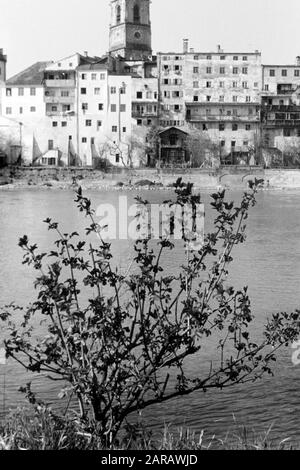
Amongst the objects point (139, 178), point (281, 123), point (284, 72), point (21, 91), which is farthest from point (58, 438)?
point (284, 72)

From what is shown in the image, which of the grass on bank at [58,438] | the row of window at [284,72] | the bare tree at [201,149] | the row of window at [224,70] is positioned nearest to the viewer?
the grass on bank at [58,438]

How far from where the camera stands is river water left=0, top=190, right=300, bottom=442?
8234 millimetres

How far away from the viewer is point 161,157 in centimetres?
5788

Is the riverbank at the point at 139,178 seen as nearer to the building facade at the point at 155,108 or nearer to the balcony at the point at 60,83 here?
the building facade at the point at 155,108

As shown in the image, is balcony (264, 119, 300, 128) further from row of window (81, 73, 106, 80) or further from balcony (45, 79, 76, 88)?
balcony (45, 79, 76, 88)

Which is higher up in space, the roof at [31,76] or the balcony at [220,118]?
the roof at [31,76]

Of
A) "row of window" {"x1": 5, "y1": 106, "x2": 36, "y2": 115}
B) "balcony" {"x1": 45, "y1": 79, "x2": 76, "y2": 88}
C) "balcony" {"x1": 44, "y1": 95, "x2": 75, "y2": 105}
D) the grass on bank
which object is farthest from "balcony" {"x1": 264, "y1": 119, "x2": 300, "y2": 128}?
the grass on bank

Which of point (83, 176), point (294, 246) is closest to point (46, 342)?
point (294, 246)

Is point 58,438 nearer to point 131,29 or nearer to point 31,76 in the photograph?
point 31,76

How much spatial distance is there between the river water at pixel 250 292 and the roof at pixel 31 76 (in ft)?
71.9

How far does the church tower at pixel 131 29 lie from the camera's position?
212 ft

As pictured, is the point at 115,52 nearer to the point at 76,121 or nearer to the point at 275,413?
the point at 76,121

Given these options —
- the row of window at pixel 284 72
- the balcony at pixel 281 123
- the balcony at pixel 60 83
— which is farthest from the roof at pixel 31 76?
the balcony at pixel 281 123

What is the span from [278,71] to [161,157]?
10380mm
